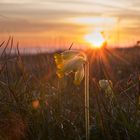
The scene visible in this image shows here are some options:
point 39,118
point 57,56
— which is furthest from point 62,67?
point 39,118

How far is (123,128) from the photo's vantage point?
3268 mm

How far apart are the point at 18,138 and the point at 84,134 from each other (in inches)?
17.3

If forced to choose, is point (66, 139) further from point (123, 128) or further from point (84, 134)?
point (123, 128)

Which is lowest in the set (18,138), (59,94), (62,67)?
(18,138)

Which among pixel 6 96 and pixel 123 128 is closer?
pixel 123 128

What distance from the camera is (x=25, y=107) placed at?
344 centimetres

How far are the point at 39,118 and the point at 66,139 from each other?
0.23 m

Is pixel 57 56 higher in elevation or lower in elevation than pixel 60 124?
higher

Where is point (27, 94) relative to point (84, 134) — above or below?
above

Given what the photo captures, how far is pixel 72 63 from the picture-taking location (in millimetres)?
3215

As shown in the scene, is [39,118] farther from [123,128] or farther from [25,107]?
[123,128]

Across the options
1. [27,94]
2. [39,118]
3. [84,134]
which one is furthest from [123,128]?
[27,94]

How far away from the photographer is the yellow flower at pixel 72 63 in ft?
10.6

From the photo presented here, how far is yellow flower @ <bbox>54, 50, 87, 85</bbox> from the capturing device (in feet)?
10.6
